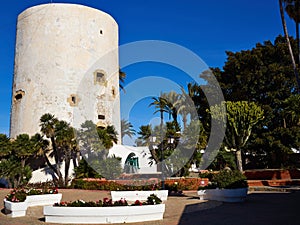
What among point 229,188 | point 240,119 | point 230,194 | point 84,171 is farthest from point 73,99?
point 230,194

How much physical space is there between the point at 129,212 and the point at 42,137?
16.1m

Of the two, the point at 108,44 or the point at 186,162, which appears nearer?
the point at 186,162

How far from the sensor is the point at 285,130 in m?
25.3

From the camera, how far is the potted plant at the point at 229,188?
11.2 meters

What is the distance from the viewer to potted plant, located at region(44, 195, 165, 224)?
7574 mm

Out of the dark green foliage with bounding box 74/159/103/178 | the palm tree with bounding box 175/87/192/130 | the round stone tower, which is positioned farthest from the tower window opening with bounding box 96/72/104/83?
the palm tree with bounding box 175/87/192/130

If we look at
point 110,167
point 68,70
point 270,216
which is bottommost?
point 270,216

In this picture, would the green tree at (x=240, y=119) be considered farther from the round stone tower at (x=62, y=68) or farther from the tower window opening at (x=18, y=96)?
the tower window opening at (x=18, y=96)

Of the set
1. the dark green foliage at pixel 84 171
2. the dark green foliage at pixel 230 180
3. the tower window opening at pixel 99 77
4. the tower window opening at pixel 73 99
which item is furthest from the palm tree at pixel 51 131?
the dark green foliage at pixel 230 180

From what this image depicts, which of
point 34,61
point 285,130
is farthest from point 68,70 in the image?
point 285,130

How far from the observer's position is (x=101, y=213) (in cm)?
757

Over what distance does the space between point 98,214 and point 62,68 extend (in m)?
19.1

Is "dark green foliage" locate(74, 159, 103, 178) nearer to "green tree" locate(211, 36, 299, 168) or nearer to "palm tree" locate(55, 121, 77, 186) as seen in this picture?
"palm tree" locate(55, 121, 77, 186)

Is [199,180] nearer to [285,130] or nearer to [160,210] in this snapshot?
[160,210]
